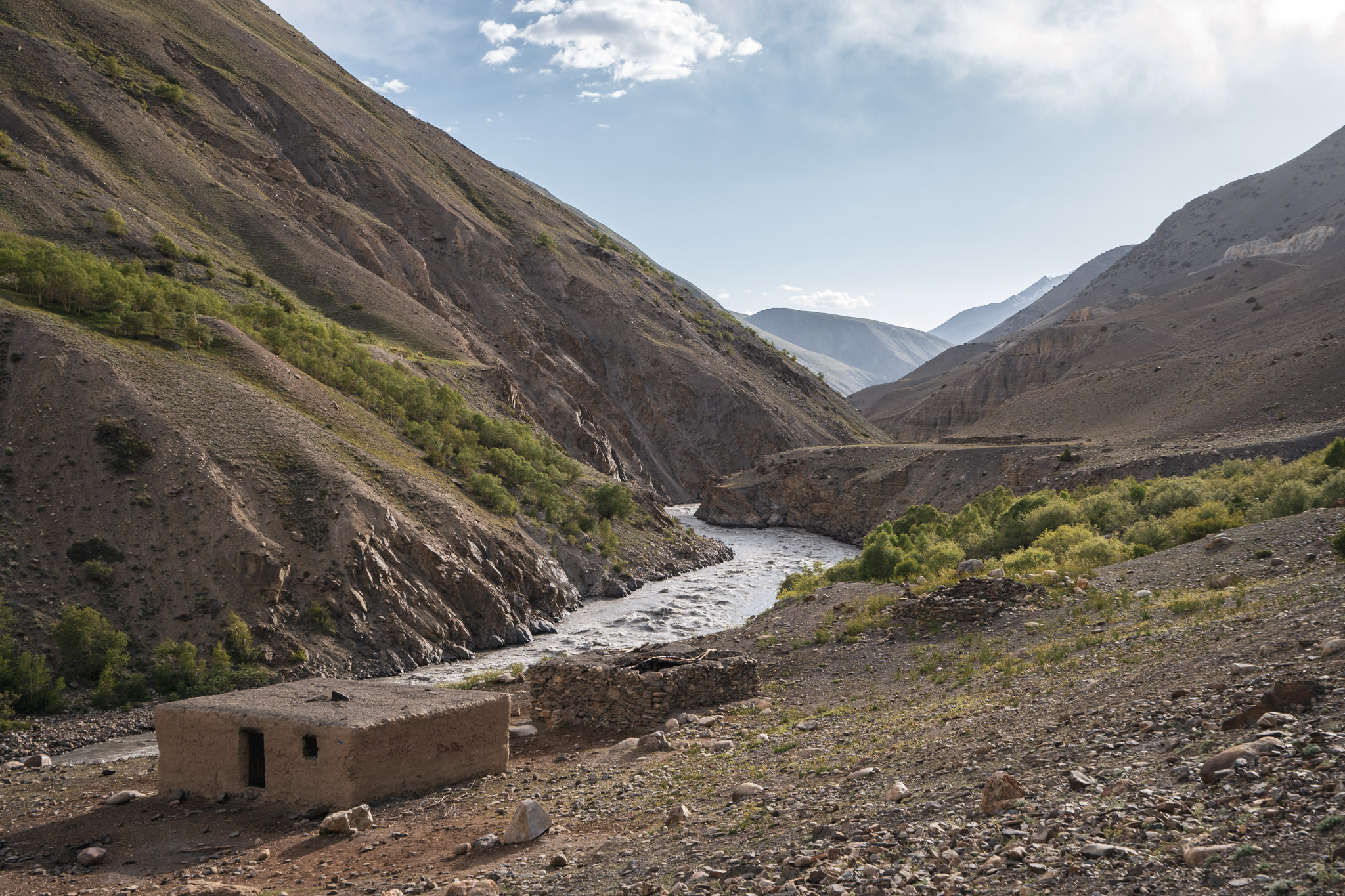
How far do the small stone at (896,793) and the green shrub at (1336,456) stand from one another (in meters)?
24.4

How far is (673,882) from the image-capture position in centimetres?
730

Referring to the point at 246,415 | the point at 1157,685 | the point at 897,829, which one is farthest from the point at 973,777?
the point at 246,415

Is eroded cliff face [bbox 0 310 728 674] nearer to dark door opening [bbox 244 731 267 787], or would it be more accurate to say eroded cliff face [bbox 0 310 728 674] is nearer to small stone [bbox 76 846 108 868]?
dark door opening [bbox 244 731 267 787]

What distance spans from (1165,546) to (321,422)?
29884mm

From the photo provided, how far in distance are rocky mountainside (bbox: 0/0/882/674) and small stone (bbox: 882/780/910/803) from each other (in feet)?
66.0

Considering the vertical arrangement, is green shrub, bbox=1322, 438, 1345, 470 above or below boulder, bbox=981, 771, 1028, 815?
above

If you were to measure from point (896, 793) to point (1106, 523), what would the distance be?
22494mm

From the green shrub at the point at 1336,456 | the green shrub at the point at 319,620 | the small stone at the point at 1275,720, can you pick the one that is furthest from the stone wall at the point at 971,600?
the green shrub at the point at 319,620

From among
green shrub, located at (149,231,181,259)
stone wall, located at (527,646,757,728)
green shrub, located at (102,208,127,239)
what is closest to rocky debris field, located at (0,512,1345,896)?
stone wall, located at (527,646,757,728)

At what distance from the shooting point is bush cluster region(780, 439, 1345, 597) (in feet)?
72.4

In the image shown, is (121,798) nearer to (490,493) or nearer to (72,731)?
(72,731)

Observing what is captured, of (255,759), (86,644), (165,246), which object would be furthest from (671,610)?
(165,246)

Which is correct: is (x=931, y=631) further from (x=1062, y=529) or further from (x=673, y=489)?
(x=673, y=489)

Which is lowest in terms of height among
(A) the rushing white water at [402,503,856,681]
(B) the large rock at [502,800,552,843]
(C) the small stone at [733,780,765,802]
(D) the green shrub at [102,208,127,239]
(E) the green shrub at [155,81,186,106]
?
(A) the rushing white water at [402,503,856,681]
